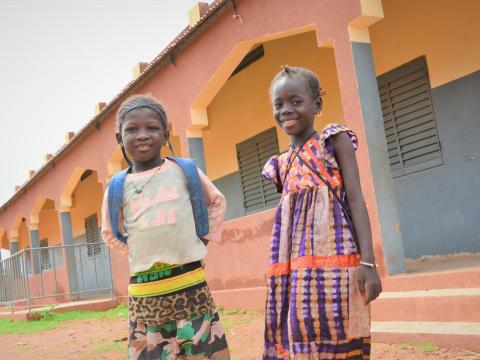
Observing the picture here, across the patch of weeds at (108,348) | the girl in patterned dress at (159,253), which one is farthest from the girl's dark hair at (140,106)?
the patch of weeds at (108,348)

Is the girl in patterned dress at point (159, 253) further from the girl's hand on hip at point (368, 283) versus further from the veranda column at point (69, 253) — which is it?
the veranda column at point (69, 253)

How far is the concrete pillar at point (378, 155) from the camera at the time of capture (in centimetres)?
465

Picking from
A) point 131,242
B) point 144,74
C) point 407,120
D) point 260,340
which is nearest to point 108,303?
point 144,74

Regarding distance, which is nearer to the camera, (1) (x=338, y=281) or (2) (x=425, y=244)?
(1) (x=338, y=281)

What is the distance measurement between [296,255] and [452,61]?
4.66m

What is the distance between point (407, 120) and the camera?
6.24 meters

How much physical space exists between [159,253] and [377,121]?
10.6 ft

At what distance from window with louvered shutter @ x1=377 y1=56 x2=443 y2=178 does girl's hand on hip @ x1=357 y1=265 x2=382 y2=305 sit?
447 cm

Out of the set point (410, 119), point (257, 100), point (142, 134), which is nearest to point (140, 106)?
point (142, 134)

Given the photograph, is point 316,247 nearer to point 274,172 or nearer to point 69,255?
point 274,172

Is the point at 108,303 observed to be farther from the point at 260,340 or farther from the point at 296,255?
the point at 296,255

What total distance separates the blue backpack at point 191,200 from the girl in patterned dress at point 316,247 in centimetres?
38

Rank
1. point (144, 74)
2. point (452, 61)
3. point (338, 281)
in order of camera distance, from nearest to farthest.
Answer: point (338, 281)
point (452, 61)
point (144, 74)

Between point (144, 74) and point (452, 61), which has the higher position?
point (144, 74)
